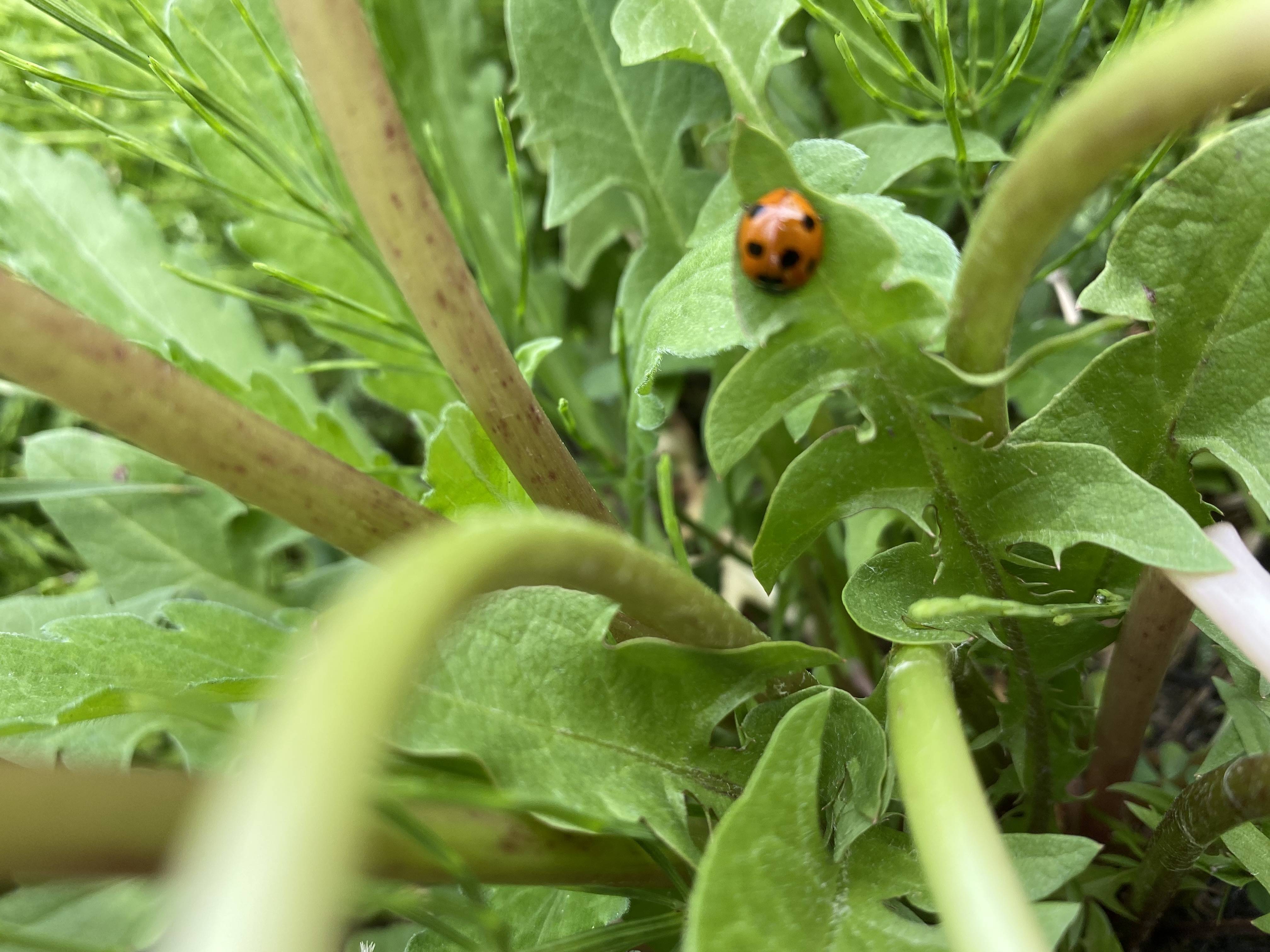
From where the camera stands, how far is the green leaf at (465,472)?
37 centimetres

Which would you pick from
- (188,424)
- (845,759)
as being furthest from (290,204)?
(845,759)

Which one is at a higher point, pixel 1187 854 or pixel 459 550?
pixel 459 550

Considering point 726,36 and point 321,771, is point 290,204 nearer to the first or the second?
point 726,36

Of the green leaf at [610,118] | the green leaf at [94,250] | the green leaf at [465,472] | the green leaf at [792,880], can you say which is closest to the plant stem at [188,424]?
the green leaf at [465,472]

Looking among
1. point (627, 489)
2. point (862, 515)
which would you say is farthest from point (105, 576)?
point (862, 515)

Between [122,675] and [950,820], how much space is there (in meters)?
0.33

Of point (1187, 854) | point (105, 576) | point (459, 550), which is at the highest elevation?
point (459, 550)

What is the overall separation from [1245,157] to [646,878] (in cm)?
32

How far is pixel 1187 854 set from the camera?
1.08ft

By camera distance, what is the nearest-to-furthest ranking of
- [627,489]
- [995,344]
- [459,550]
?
[459,550] → [995,344] → [627,489]

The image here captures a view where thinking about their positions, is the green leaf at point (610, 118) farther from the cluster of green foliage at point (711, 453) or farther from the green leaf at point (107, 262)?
the green leaf at point (107, 262)

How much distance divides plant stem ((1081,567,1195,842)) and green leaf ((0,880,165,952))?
0.39 meters

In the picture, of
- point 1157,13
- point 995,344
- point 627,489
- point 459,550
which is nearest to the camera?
point 459,550

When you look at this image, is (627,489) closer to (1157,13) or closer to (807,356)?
(807,356)
